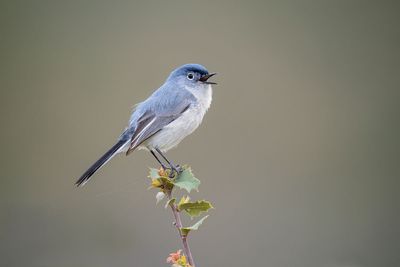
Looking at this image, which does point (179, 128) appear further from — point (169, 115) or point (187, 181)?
point (187, 181)

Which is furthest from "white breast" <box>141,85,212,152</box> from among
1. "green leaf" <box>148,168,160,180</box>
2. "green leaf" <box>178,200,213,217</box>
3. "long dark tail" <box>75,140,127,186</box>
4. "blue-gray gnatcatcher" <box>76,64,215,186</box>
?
"green leaf" <box>178,200,213,217</box>

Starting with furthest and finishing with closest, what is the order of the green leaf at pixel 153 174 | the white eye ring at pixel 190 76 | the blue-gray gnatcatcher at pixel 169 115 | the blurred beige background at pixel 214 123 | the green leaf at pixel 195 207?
the blurred beige background at pixel 214 123
the white eye ring at pixel 190 76
the blue-gray gnatcatcher at pixel 169 115
the green leaf at pixel 153 174
the green leaf at pixel 195 207

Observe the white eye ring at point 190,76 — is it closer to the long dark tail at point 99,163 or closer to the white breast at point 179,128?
the white breast at point 179,128

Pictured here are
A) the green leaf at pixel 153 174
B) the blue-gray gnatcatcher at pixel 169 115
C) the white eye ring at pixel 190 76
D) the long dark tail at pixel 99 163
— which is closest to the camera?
the green leaf at pixel 153 174

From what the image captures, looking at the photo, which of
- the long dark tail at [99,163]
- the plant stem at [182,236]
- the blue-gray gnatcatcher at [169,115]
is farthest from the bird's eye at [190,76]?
the plant stem at [182,236]

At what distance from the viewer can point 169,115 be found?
7.50 feet

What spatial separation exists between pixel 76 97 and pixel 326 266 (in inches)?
169

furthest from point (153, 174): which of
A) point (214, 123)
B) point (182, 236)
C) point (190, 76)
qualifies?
point (214, 123)

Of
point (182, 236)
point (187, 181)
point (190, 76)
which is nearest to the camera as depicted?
point (182, 236)

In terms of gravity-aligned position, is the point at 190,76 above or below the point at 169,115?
above

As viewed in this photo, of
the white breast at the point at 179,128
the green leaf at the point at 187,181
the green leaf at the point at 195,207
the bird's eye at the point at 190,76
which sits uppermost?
the bird's eye at the point at 190,76

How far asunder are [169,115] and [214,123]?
7.46ft

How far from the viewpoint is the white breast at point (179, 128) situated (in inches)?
88.8

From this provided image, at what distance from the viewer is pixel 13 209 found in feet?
13.9
